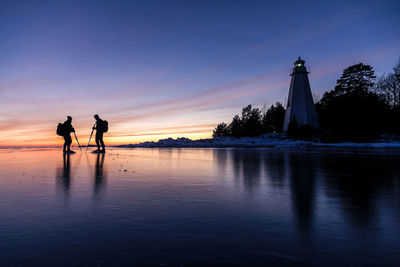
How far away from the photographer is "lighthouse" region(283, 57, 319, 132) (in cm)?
4266

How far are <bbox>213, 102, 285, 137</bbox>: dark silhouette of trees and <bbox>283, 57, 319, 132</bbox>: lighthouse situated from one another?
14683mm

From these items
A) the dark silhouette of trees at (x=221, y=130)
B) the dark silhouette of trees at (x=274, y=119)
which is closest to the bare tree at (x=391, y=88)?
the dark silhouette of trees at (x=274, y=119)

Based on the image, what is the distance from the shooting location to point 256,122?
65.1m

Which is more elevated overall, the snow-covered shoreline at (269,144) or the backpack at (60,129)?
the backpack at (60,129)

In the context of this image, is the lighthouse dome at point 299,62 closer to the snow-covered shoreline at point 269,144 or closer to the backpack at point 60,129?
the snow-covered shoreline at point 269,144

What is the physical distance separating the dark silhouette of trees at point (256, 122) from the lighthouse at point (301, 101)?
14683 mm

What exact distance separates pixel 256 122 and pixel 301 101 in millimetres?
22213

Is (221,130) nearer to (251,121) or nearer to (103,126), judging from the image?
(251,121)

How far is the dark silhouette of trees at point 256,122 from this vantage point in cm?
6012

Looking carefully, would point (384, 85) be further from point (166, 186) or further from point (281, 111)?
point (166, 186)

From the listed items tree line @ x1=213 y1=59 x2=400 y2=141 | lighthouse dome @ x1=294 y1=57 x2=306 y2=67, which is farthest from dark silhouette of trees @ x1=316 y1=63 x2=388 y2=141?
lighthouse dome @ x1=294 y1=57 x2=306 y2=67

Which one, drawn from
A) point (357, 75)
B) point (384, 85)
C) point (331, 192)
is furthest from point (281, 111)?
point (331, 192)

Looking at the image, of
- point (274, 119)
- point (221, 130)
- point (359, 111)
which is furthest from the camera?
point (221, 130)

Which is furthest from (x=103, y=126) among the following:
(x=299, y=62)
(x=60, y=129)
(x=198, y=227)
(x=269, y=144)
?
(x=299, y=62)
